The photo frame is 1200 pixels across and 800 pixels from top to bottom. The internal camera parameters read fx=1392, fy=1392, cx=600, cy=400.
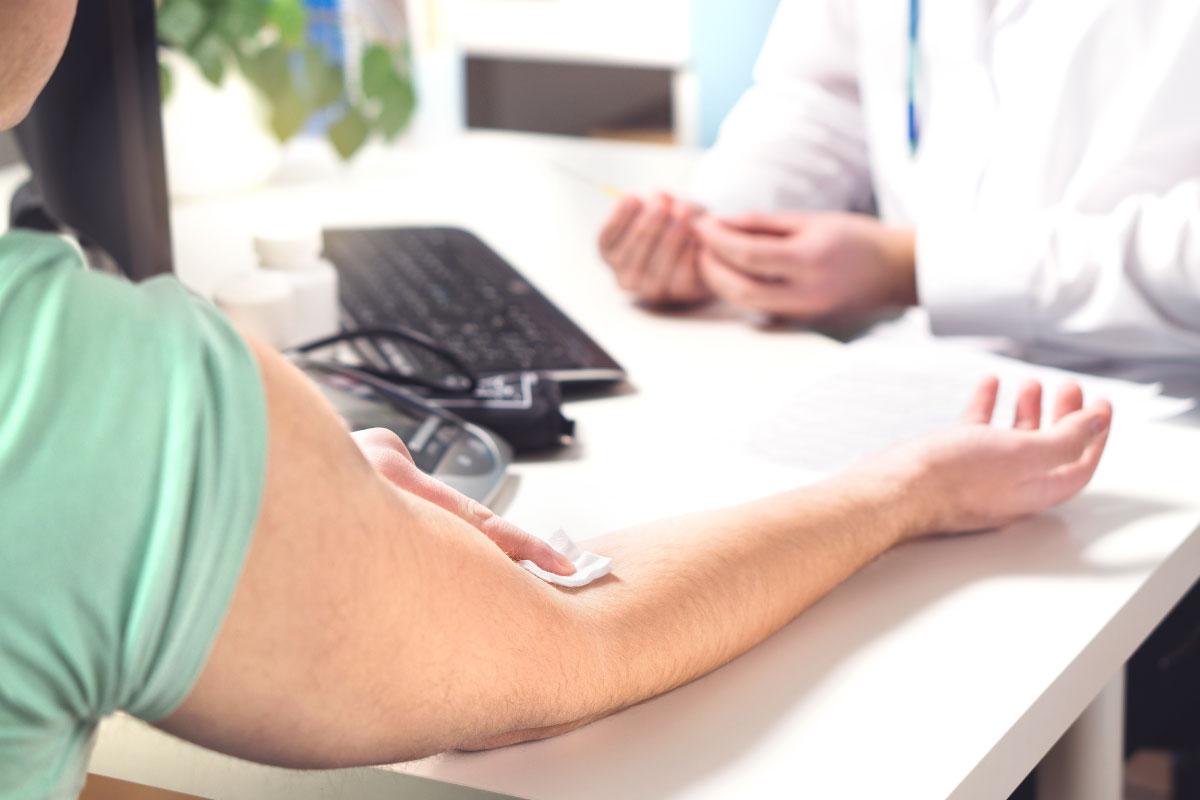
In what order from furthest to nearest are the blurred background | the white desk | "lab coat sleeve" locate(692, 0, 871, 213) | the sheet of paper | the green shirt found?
the blurred background, "lab coat sleeve" locate(692, 0, 871, 213), the sheet of paper, the white desk, the green shirt

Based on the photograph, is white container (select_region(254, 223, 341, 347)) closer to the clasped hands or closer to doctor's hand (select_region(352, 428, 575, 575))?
the clasped hands

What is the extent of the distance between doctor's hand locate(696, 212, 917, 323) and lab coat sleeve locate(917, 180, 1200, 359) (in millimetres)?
36

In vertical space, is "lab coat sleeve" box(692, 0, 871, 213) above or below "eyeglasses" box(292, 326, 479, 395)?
above

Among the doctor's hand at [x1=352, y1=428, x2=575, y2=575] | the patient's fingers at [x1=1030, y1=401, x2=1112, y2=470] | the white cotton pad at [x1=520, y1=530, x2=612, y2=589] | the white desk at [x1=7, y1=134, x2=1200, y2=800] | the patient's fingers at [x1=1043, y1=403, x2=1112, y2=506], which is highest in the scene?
the doctor's hand at [x1=352, y1=428, x2=575, y2=575]

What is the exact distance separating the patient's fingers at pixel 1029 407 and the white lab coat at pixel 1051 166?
11.4 inches

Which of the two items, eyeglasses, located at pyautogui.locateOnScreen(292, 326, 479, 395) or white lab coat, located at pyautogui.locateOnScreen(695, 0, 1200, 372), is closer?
eyeglasses, located at pyautogui.locateOnScreen(292, 326, 479, 395)

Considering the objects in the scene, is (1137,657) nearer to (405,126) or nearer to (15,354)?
(15,354)

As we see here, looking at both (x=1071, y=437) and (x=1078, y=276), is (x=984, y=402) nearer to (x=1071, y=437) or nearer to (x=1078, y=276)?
(x=1071, y=437)

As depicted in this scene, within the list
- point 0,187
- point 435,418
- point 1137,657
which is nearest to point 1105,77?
point 1137,657

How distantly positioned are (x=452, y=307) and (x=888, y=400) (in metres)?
0.37

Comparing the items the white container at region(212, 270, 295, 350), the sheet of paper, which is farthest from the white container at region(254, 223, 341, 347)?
the sheet of paper

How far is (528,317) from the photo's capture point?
1101 mm

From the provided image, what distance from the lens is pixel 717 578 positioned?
0.64 m

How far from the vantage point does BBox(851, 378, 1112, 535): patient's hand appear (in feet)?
2.48
